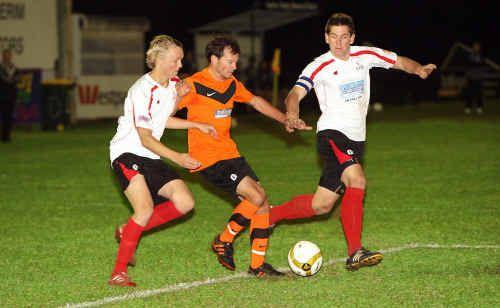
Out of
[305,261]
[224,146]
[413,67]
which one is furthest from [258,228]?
[413,67]

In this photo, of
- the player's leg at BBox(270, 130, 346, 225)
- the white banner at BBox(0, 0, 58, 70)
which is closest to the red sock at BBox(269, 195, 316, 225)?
the player's leg at BBox(270, 130, 346, 225)

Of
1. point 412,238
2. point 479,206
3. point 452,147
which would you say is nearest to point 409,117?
point 452,147

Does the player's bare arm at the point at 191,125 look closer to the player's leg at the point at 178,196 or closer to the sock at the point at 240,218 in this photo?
the player's leg at the point at 178,196

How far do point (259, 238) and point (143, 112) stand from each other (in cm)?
143

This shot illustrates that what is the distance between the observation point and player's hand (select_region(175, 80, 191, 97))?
288 inches

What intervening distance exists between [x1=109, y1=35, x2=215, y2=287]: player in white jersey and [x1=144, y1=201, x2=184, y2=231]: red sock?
0.62ft

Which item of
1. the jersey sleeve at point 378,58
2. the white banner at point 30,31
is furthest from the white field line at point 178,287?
the white banner at point 30,31

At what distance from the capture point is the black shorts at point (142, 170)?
23.1ft

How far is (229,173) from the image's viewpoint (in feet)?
24.8

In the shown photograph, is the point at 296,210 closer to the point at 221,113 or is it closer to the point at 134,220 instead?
the point at 221,113

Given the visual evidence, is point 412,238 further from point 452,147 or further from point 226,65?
point 452,147

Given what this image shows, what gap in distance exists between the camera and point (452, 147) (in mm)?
17047

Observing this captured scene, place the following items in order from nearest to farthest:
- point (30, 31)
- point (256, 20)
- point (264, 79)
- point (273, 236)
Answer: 1. point (273, 236)
2. point (30, 31)
3. point (264, 79)
4. point (256, 20)

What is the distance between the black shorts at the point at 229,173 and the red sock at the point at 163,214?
46 cm
